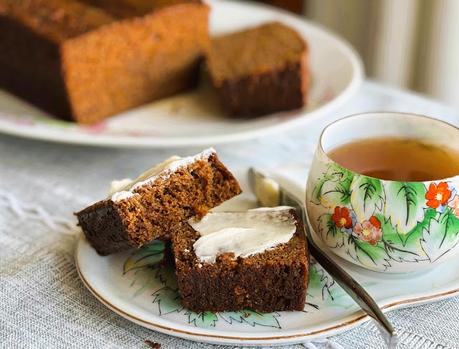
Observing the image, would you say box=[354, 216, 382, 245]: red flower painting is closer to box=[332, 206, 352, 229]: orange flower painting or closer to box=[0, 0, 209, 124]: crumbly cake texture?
box=[332, 206, 352, 229]: orange flower painting

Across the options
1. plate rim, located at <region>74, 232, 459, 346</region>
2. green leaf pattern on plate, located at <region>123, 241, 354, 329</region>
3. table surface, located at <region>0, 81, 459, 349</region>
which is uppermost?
plate rim, located at <region>74, 232, 459, 346</region>

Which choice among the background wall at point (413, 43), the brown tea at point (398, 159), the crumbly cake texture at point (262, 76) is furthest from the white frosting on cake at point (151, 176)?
the background wall at point (413, 43)

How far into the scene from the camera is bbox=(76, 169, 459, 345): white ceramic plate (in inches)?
35.8

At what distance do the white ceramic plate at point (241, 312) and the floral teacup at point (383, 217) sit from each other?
0.03 m

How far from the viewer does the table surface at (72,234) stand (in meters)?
0.97

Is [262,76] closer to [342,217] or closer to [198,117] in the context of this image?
[198,117]

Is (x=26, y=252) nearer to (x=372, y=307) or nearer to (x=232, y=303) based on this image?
(x=232, y=303)

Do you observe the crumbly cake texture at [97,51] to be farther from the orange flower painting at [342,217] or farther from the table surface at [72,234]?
the orange flower painting at [342,217]

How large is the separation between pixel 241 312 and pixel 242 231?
111mm

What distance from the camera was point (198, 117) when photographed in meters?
1.71

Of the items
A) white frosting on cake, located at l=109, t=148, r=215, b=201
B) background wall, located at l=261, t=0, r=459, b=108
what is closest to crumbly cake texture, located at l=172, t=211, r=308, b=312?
white frosting on cake, located at l=109, t=148, r=215, b=201

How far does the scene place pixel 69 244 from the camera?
1.19m

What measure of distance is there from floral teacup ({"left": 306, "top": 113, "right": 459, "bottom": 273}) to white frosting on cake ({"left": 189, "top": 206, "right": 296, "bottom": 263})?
6 cm

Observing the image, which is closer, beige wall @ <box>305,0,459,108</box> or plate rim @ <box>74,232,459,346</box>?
plate rim @ <box>74,232,459,346</box>
